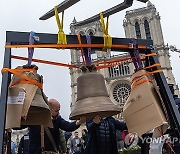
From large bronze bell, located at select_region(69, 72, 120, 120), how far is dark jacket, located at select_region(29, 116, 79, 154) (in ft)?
3.29

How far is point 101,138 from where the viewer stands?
3957 millimetres

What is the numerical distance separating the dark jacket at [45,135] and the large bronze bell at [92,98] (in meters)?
1.00

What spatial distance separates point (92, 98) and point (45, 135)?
4.61ft

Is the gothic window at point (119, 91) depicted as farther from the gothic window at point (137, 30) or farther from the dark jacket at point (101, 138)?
the dark jacket at point (101, 138)

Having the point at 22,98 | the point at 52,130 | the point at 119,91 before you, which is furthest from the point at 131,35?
the point at 22,98

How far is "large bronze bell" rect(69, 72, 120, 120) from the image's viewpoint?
2939 mm

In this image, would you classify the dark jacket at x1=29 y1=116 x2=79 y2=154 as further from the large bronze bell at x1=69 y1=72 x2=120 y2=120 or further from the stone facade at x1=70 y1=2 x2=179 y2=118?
the stone facade at x1=70 y1=2 x2=179 y2=118

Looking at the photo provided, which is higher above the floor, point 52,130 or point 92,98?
point 92,98

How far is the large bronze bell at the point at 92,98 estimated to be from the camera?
2.94 meters

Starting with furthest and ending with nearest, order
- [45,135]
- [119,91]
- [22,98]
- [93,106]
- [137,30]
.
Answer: [137,30], [119,91], [45,135], [93,106], [22,98]

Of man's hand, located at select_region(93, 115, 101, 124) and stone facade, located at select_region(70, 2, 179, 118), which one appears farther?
stone facade, located at select_region(70, 2, 179, 118)

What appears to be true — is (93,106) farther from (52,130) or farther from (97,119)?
(52,130)

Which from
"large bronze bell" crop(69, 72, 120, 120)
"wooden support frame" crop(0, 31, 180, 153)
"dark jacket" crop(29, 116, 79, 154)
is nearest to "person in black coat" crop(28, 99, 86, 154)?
"dark jacket" crop(29, 116, 79, 154)

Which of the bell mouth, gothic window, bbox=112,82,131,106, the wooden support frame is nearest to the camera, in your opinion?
the wooden support frame
